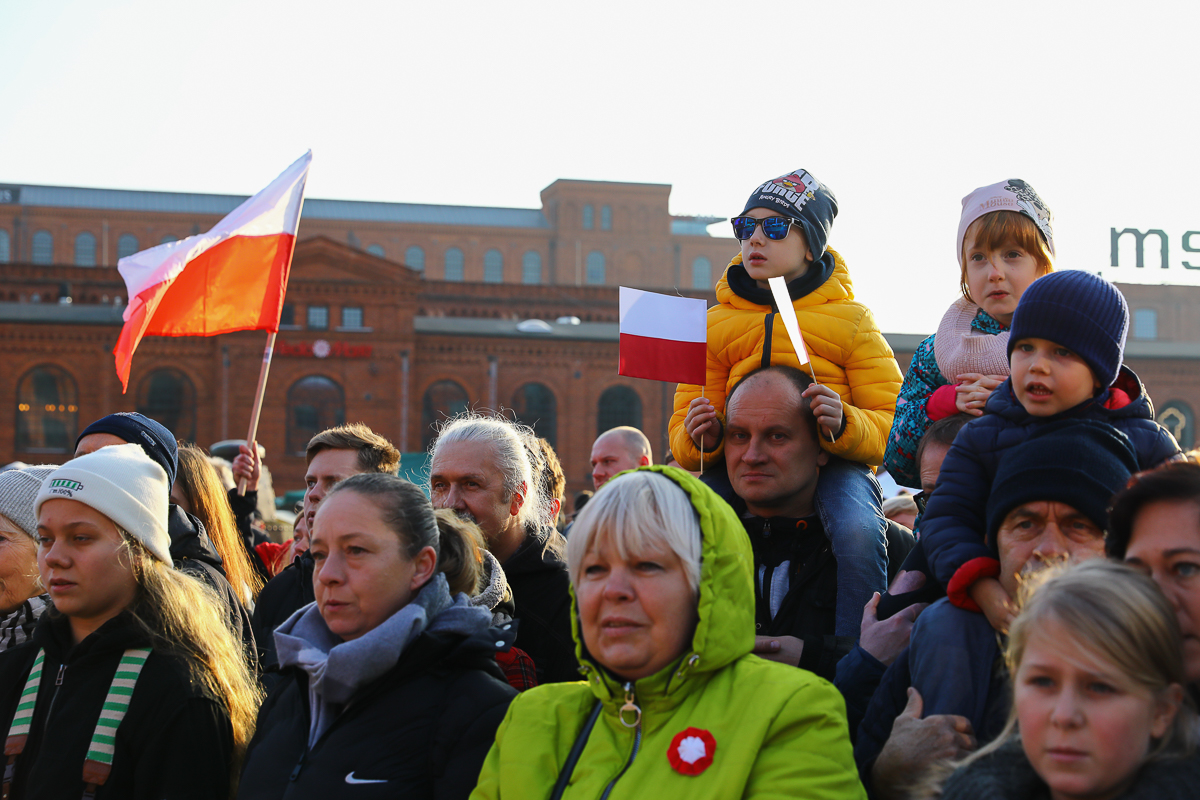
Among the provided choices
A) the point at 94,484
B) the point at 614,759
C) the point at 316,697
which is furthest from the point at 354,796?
the point at 94,484

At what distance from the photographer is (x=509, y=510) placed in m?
4.27

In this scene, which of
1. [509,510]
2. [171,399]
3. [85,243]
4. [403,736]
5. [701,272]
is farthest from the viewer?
[701,272]

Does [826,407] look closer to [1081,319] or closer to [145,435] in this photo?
[1081,319]

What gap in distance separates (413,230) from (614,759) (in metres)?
67.3

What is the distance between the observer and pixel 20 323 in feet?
123

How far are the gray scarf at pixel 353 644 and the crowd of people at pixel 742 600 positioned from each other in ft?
0.03

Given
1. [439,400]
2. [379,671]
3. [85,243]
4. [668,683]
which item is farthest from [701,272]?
[668,683]

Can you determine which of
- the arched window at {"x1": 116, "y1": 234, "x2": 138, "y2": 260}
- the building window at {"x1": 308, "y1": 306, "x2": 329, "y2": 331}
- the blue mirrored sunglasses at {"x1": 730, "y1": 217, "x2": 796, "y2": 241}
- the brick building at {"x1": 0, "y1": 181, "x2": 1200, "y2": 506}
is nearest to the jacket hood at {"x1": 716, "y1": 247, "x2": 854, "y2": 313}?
the blue mirrored sunglasses at {"x1": 730, "y1": 217, "x2": 796, "y2": 241}

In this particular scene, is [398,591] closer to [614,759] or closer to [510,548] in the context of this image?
[614,759]

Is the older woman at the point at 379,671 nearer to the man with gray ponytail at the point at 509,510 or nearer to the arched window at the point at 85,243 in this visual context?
the man with gray ponytail at the point at 509,510

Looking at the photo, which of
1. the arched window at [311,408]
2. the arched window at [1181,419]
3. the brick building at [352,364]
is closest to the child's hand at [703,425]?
the brick building at [352,364]

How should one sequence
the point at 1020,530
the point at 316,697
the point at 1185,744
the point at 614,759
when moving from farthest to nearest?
the point at 316,697, the point at 1020,530, the point at 614,759, the point at 1185,744

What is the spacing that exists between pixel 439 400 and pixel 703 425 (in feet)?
123

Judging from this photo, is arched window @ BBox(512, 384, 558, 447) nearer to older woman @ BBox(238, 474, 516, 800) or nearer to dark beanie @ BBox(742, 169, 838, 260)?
dark beanie @ BBox(742, 169, 838, 260)
